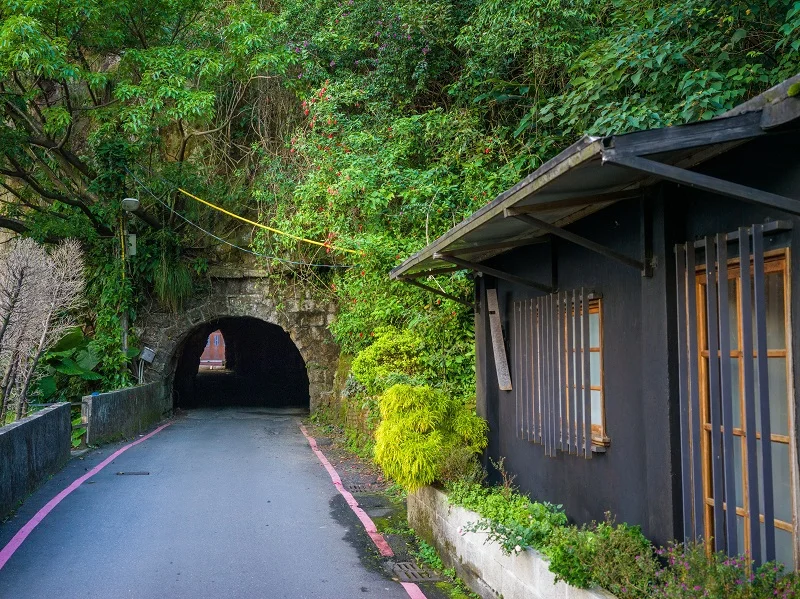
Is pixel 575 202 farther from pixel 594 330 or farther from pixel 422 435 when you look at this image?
pixel 422 435

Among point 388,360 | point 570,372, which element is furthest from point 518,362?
point 388,360

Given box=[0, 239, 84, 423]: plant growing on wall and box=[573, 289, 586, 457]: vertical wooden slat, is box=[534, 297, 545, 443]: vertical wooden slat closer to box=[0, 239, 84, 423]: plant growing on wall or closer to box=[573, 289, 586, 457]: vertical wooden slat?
box=[573, 289, 586, 457]: vertical wooden slat

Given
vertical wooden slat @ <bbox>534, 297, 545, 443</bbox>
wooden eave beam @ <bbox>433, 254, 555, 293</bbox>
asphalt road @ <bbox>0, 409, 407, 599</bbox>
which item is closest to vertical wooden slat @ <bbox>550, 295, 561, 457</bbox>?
wooden eave beam @ <bbox>433, 254, 555, 293</bbox>

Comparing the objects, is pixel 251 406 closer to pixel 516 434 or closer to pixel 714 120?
pixel 516 434

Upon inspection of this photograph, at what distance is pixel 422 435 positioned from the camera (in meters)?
8.06

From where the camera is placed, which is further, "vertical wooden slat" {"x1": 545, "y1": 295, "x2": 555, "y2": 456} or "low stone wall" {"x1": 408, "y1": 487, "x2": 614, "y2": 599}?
"vertical wooden slat" {"x1": 545, "y1": 295, "x2": 555, "y2": 456}

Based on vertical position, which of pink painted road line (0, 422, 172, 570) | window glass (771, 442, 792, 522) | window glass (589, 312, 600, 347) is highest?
window glass (589, 312, 600, 347)

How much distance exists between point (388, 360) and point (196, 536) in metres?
5.73

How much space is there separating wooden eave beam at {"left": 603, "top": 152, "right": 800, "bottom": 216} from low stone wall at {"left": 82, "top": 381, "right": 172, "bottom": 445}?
1287cm

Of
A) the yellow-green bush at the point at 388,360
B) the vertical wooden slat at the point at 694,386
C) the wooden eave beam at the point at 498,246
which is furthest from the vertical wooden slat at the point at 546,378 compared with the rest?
the yellow-green bush at the point at 388,360

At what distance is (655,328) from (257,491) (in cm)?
703

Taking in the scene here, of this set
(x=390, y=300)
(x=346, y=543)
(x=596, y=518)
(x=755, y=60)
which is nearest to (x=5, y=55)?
(x=390, y=300)

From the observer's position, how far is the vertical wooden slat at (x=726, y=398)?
13.8ft

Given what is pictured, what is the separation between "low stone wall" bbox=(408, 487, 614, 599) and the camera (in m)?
4.93
